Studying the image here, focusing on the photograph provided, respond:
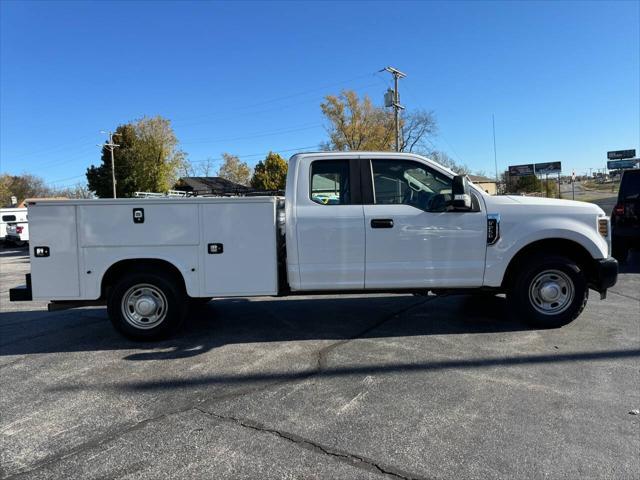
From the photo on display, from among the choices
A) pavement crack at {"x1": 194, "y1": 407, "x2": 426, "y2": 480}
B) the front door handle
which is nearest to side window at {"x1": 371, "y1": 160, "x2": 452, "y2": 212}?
the front door handle

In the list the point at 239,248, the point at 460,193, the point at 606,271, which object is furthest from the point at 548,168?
the point at 239,248

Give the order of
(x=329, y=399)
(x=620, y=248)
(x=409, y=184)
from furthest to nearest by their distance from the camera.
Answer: (x=620, y=248) < (x=409, y=184) < (x=329, y=399)

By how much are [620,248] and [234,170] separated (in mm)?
72263

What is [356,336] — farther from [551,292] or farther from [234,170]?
[234,170]

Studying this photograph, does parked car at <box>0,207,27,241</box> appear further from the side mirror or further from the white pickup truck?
the side mirror

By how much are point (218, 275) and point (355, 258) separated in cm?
157

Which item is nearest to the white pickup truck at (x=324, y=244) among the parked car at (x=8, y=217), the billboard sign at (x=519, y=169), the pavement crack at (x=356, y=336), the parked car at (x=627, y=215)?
the pavement crack at (x=356, y=336)

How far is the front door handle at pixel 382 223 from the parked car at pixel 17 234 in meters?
24.9

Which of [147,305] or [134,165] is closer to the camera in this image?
[147,305]

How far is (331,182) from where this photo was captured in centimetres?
583

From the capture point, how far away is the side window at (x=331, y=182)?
5.75 meters

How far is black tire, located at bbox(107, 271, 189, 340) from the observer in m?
5.60

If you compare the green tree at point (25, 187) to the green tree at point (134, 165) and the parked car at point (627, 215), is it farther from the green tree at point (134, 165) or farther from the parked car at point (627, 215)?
the parked car at point (627, 215)

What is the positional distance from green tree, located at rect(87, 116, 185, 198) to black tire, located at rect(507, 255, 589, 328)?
51.7 metres
